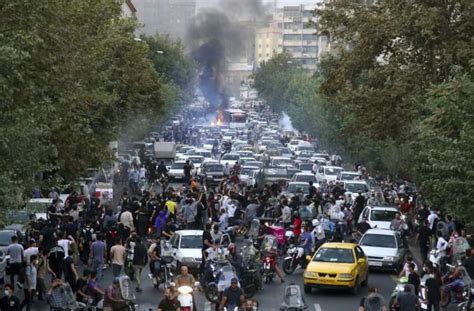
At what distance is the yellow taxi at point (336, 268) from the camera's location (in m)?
31.7

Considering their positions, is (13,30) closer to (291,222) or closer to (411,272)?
(411,272)

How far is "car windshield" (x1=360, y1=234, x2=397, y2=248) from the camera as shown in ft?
123

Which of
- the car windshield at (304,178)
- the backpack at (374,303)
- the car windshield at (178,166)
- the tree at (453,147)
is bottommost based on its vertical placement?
the car windshield at (178,166)

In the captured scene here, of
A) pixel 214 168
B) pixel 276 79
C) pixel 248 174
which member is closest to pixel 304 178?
pixel 248 174

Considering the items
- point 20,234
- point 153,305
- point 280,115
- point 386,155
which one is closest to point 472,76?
point 153,305

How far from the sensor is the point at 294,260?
36250mm

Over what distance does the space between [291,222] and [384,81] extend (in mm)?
5842

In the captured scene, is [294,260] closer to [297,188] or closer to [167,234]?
[167,234]

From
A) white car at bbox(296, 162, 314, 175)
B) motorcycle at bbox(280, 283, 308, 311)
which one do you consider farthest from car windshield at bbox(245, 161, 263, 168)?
motorcycle at bbox(280, 283, 308, 311)

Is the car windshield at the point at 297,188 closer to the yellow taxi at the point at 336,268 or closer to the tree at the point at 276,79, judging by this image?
the yellow taxi at the point at 336,268

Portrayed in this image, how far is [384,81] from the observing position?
1756 inches

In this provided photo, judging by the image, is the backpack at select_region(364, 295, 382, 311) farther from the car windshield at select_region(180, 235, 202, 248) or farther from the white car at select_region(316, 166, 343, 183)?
the white car at select_region(316, 166, 343, 183)

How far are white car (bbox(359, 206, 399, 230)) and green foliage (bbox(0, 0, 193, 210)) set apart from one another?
340 inches

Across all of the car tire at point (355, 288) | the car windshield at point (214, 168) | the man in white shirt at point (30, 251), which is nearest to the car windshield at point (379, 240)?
the car tire at point (355, 288)
